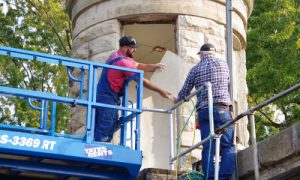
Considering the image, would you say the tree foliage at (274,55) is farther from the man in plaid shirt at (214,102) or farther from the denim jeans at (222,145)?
the denim jeans at (222,145)

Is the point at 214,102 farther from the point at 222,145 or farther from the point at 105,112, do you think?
the point at 105,112

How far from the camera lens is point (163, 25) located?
1329cm

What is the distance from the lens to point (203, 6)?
12.0 meters

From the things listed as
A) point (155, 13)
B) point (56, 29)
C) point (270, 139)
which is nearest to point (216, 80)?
point (270, 139)

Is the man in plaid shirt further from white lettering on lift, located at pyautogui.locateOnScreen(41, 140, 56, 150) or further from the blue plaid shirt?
white lettering on lift, located at pyautogui.locateOnScreen(41, 140, 56, 150)

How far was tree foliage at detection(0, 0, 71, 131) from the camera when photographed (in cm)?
2062

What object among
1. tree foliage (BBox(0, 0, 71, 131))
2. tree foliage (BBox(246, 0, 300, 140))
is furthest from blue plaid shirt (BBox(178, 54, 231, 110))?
tree foliage (BBox(0, 0, 71, 131))

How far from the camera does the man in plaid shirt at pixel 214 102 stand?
7715 mm

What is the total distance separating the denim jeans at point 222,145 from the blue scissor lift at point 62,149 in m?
0.80

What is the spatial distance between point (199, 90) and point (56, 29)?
14.1m

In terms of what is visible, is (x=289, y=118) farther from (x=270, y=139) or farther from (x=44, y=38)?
(x=270, y=139)

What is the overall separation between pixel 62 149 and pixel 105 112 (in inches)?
40.8

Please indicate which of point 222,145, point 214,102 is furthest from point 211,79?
point 222,145

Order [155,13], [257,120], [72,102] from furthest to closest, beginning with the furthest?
1. [257,120]
2. [155,13]
3. [72,102]
